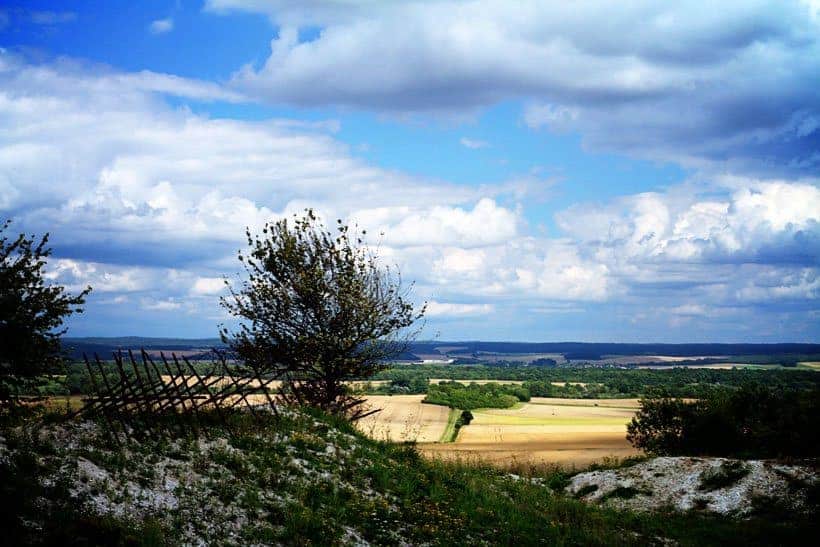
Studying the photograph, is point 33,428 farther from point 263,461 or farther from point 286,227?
point 286,227

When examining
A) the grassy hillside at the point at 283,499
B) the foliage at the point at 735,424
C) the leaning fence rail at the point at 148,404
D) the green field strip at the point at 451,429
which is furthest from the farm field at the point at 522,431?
the leaning fence rail at the point at 148,404

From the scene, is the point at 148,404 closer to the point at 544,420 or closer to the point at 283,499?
the point at 283,499

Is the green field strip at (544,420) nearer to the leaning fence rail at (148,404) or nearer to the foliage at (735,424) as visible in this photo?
the foliage at (735,424)

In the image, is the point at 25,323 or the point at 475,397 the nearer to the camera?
the point at 25,323

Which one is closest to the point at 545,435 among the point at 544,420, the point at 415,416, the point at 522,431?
the point at 522,431

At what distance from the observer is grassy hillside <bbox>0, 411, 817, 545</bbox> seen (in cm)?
1501

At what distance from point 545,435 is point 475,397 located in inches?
1126

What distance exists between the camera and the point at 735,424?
121 feet

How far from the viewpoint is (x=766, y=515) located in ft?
80.0

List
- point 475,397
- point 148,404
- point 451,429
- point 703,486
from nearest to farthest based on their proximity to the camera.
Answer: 1. point 148,404
2. point 703,486
3. point 451,429
4. point 475,397

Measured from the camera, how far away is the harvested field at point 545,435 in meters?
43.9

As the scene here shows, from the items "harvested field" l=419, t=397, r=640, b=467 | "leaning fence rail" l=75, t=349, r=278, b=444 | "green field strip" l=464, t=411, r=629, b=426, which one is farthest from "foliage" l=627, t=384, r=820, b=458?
"green field strip" l=464, t=411, r=629, b=426

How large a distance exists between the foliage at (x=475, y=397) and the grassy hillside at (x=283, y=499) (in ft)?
199

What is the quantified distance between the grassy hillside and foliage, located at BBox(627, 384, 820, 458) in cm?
1212
